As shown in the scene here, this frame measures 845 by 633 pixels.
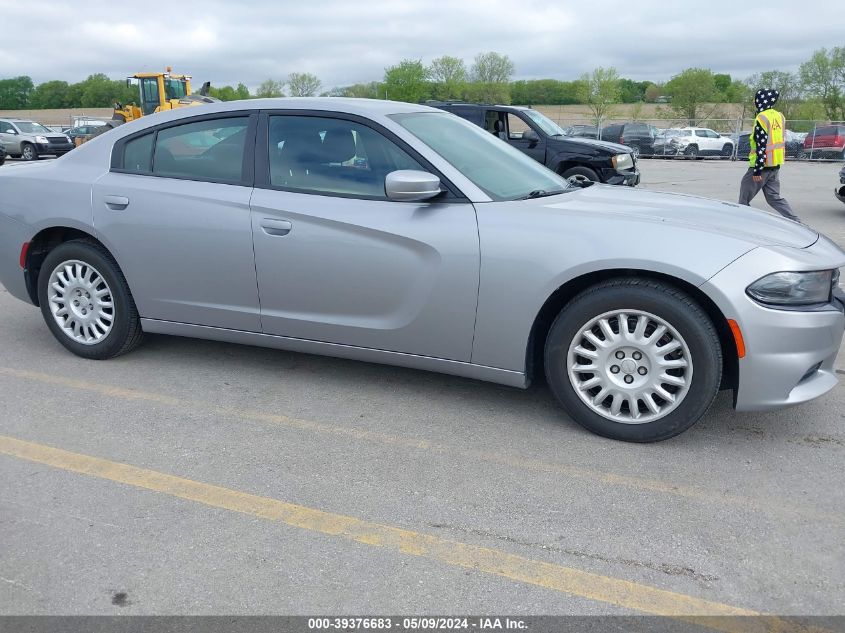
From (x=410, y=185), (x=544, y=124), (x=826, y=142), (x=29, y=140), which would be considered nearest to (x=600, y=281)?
(x=410, y=185)

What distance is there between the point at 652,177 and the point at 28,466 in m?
20.8

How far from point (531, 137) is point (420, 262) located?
1024 cm

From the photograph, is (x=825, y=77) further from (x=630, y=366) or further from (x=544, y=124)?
(x=630, y=366)

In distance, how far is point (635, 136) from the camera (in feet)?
109

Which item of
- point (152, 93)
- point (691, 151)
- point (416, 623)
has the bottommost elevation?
point (416, 623)

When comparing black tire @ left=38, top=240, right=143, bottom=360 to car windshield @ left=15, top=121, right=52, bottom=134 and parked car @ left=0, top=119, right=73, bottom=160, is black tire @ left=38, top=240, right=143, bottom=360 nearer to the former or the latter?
parked car @ left=0, top=119, right=73, bottom=160

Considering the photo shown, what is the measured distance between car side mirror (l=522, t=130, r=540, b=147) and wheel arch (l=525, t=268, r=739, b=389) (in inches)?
397

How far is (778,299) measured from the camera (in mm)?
3418

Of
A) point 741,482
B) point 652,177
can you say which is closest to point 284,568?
point 741,482

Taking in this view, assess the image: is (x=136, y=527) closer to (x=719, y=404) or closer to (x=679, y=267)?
(x=679, y=267)

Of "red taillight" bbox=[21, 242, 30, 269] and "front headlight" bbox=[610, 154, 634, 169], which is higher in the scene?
"front headlight" bbox=[610, 154, 634, 169]

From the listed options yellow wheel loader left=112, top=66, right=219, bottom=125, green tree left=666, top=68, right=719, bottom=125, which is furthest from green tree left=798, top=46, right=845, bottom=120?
yellow wheel loader left=112, top=66, right=219, bottom=125

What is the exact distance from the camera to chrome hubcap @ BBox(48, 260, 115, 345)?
4.82 metres

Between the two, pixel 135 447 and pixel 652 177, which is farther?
pixel 652 177
